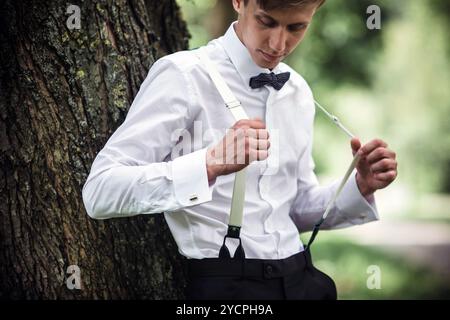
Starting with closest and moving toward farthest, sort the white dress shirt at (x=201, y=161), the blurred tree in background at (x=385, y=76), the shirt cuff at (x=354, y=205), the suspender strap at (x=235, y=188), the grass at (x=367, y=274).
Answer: the white dress shirt at (x=201, y=161), the suspender strap at (x=235, y=188), the shirt cuff at (x=354, y=205), the grass at (x=367, y=274), the blurred tree in background at (x=385, y=76)

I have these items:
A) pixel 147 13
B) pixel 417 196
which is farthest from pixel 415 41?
pixel 147 13

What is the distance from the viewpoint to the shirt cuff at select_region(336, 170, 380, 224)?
2637 millimetres

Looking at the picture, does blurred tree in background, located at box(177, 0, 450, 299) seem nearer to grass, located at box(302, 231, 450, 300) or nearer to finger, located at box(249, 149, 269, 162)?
grass, located at box(302, 231, 450, 300)

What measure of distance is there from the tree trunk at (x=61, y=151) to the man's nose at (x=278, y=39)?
66 cm

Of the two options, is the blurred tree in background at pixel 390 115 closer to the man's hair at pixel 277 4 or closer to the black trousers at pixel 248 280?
the man's hair at pixel 277 4

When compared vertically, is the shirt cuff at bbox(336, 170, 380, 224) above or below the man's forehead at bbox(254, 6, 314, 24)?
below

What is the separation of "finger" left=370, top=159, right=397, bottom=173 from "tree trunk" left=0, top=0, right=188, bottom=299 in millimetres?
947

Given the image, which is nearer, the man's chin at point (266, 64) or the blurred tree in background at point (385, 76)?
the man's chin at point (266, 64)

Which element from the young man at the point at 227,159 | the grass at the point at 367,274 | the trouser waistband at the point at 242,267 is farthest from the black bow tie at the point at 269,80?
the grass at the point at 367,274

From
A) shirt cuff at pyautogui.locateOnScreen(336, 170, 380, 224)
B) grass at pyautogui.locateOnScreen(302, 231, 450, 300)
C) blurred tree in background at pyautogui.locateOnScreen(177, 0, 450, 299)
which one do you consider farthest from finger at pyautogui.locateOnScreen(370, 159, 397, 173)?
grass at pyautogui.locateOnScreen(302, 231, 450, 300)

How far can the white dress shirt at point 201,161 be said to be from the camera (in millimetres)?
2064

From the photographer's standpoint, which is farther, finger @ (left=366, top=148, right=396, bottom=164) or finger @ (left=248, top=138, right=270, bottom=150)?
finger @ (left=366, top=148, right=396, bottom=164)

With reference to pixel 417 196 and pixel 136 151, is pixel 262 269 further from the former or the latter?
pixel 417 196

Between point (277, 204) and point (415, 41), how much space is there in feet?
44.2
